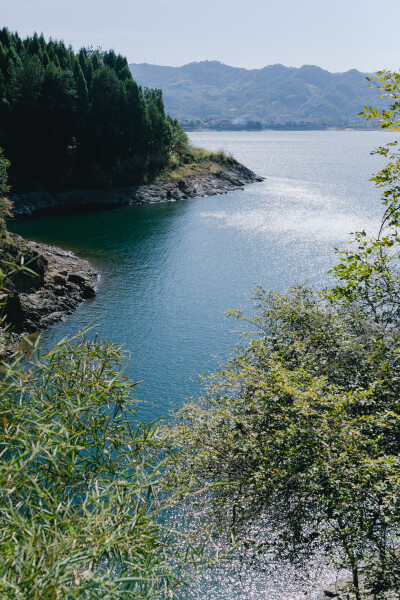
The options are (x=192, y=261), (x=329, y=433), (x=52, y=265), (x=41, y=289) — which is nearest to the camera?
(x=329, y=433)

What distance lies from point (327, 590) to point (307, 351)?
748cm

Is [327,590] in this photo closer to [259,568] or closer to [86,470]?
[259,568]

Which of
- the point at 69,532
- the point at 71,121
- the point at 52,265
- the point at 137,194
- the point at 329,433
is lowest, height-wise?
the point at 52,265

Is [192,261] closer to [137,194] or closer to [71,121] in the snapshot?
[137,194]

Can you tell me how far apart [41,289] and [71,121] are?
3999cm

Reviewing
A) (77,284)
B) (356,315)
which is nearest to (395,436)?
(356,315)

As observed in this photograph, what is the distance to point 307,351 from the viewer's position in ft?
47.4

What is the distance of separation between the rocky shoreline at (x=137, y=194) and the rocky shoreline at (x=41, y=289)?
23.7 metres

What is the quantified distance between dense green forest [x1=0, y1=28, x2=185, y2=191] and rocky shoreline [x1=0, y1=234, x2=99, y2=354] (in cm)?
2843

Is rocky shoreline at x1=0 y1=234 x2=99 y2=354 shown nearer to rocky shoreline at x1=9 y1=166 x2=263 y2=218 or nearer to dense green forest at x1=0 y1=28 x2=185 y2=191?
rocky shoreline at x1=9 y1=166 x2=263 y2=218

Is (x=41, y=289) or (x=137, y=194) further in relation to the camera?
(x=137, y=194)

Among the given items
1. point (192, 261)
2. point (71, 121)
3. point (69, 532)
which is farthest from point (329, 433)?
point (71, 121)

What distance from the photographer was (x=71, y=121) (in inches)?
2621

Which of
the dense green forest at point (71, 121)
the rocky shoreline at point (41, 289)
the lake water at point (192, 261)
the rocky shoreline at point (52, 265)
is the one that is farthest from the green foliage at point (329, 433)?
the dense green forest at point (71, 121)
